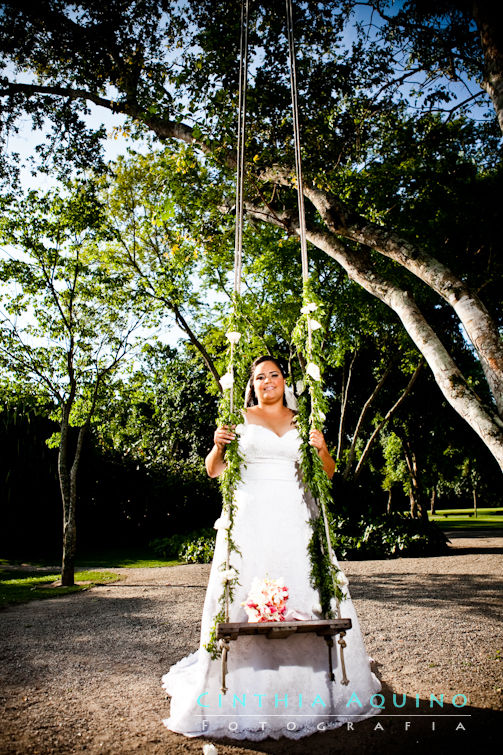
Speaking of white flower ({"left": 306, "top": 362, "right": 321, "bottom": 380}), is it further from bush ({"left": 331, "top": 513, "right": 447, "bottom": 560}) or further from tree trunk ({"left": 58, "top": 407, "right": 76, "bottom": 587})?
bush ({"left": 331, "top": 513, "right": 447, "bottom": 560})

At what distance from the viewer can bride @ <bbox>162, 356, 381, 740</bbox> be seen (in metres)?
3.09

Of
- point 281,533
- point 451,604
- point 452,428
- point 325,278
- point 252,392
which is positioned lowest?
point 451,604

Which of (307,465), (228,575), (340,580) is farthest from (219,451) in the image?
(340,580)

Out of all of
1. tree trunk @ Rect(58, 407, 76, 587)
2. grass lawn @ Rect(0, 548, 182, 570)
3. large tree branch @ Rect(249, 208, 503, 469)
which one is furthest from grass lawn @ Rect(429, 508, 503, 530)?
large tree branch @ Rect(249, 208, 503, 469)

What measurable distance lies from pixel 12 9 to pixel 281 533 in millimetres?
9641

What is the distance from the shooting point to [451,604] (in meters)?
7.02

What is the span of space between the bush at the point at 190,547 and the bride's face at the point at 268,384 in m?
10.4

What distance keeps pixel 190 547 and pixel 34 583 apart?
493cm

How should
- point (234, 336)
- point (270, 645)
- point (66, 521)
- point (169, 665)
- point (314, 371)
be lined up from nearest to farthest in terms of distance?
point (270, 645) < point (314, 371) < point (234, 336) < point (169, 665) < point (66, 521)

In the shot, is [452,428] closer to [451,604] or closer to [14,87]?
[451,604]

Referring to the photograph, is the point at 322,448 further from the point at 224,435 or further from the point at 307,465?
the point at 224,435

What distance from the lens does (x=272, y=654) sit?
10.8 feet

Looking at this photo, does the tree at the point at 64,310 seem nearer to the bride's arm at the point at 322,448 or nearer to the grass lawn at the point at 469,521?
the bride's arm at the point at 322,448

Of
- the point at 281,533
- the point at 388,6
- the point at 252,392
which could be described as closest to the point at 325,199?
the point at 388,6
